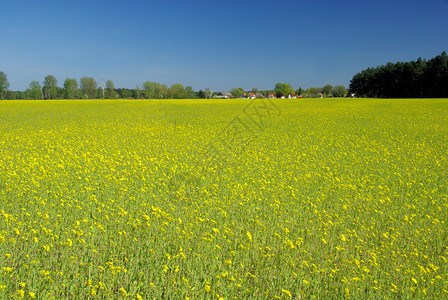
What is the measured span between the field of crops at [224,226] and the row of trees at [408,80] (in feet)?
258

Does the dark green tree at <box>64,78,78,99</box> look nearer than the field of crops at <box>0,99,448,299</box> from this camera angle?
No

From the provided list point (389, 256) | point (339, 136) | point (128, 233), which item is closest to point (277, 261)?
point (389, 256)

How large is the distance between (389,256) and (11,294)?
5654 millimetres

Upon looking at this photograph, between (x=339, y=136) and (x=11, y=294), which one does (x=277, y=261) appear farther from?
(x=339, y=136)

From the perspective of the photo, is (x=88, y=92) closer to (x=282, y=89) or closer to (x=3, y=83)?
(x=3, y=83)

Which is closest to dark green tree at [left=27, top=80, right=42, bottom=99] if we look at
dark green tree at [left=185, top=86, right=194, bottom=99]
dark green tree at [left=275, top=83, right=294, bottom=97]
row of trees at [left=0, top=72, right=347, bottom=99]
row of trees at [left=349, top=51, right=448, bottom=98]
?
row of trees at [left=0, top=72, right=347, bottom=99]

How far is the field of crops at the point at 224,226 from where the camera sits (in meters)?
4.52

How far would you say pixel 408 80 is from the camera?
8512cm

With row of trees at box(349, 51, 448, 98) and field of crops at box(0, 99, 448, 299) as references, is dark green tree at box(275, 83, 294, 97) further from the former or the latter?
field of crops at box(0, 99, 448, 299)

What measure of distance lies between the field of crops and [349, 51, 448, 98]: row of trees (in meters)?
78.7

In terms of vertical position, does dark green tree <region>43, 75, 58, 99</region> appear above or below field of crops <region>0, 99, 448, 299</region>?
above

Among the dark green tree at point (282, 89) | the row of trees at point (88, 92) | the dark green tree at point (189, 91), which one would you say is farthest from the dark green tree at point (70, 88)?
the dark green tree at point (282, 89)

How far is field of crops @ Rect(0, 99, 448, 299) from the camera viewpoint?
4.52 meters

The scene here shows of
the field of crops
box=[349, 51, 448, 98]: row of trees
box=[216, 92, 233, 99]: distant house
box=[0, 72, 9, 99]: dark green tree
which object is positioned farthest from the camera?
box=[216, 92, 233, 99]: distant house
